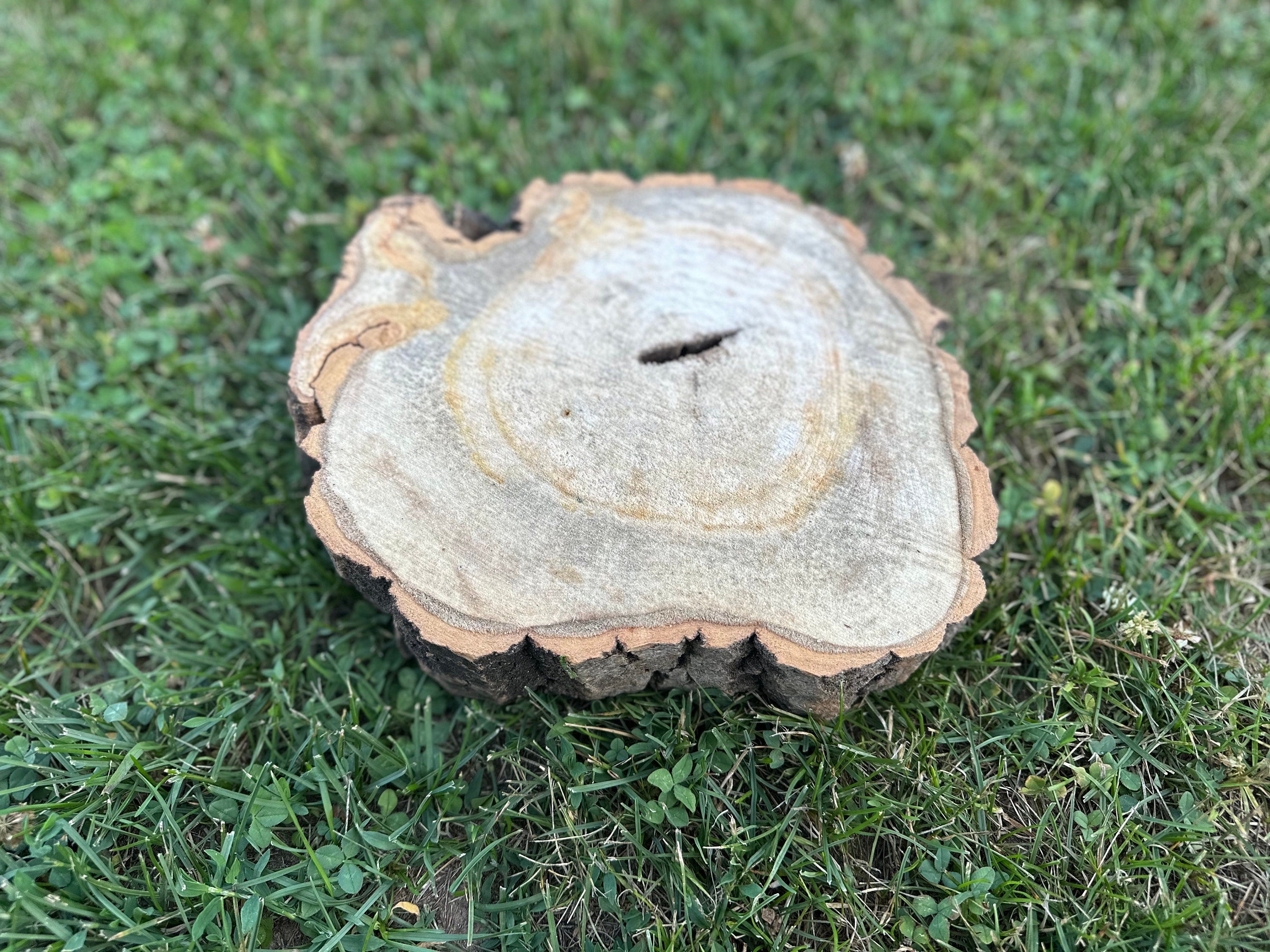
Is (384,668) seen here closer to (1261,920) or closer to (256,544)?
(256,544)

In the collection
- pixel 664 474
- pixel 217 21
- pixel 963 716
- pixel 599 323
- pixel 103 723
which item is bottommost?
pixel 963 716

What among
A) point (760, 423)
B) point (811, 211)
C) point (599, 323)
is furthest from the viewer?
point (811, 211)

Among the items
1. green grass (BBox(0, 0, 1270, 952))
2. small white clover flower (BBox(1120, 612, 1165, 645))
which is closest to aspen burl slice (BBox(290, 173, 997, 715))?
green grass (BBox(0, 0, 1270, 952))

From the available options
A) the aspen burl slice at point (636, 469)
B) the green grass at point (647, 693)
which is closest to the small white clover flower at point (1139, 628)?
the green grass at point (647, 693)

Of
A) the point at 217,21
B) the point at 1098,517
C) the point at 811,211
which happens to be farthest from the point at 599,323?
the point at 217,21

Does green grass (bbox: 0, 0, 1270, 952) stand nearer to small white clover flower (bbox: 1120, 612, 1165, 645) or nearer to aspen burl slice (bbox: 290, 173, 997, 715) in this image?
small white clover flower (bbox: 1120, 612, 1165, 645)
